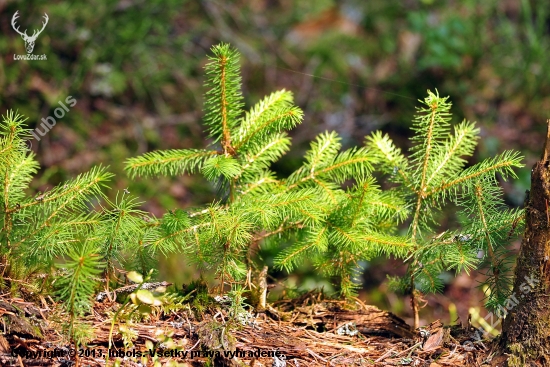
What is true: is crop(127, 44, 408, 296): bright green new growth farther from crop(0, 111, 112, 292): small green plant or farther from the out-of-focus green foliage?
the out-of-focus green foliage

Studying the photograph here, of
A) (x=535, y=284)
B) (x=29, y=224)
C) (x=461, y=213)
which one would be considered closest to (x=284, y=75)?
(x=461, y=213)

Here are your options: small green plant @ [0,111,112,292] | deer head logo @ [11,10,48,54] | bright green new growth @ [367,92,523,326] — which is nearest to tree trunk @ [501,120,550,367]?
bright green new growth @ [367,92,523,326]

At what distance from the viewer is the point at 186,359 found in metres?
1.68

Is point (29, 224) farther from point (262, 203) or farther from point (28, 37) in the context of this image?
point (28, 37)

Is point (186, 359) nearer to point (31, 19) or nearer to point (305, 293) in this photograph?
point (305, 293)

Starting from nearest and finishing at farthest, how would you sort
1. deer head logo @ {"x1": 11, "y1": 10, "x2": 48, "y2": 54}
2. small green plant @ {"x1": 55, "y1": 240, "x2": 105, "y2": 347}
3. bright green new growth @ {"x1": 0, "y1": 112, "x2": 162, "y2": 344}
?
small green plant @ {"x1": 55, "y1": 240, "x2": 105, "y2": 347} → bright green new growth @ {"x1": 0, "y1": 112, "x2": 162, "y2": 344} → deer head logo @ {"x1": 11, "y1": 10, "x2": 48, "y2": 54}

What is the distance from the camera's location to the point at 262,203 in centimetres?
187

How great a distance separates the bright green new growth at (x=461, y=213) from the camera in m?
1.81

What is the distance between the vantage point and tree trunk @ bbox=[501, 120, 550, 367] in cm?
168

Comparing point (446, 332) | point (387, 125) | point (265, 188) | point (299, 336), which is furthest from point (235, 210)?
point (387, 125)

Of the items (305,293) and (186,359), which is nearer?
(186,359)

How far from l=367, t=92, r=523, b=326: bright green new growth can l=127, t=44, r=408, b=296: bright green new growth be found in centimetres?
8

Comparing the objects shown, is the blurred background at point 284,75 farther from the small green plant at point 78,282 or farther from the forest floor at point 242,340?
the small green plant at point 78,282

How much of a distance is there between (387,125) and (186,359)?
3969mm
